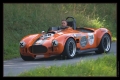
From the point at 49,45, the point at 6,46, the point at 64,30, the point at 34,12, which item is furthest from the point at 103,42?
the point at 34,12

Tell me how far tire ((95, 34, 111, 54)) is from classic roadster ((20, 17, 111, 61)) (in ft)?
0.80

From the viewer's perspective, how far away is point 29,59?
1373 cm

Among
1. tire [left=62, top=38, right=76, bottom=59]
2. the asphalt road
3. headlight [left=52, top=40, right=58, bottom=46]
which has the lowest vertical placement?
the asphalt road

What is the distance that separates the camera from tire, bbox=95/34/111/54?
1511 centimetres

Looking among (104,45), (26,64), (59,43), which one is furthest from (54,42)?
(104,45)

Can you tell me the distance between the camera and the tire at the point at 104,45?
15.1 meters

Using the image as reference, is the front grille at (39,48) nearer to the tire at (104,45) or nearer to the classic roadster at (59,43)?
the classic roadster at (59,43)

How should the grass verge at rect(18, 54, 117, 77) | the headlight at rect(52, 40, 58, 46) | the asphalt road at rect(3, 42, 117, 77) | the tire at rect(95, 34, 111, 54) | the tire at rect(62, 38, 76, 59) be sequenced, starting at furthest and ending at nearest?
the tire at rect(95, 34, 111, 54)
the tire at rect(62, 38, 76, 59)
the headlight at rect(52, 40, 58, 46)
the asphalt road at rect(3, 42, 117, 77)
the grass verge at rect(18, 54, 117, 77)

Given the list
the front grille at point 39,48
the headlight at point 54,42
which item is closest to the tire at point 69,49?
the headlight at point 54,42

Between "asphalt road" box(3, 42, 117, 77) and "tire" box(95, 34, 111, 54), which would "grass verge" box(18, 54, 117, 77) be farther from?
"tire" box(95, 34, 111, 54)

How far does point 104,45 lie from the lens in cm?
1539

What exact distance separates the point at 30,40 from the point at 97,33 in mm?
2949

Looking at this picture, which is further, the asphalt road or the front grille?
the front grille

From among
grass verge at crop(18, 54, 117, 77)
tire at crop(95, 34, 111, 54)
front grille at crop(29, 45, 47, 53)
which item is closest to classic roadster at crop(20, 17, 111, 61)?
front grille at crop(29, 45, 47, 53)
